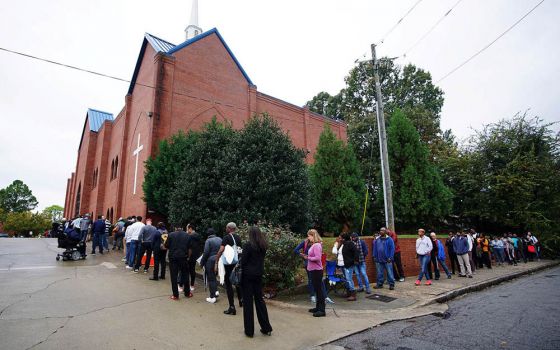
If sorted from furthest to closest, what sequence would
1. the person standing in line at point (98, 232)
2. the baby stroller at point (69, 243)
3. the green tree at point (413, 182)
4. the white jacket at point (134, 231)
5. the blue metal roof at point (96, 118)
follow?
the blue metal roof at point (96, 118), the green tree at point (413, 182), the person standing in line at point (98, 232), the baby stroller at point (69, 243), the white jacket at point (134, 231)

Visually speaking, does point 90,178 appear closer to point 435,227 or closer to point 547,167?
point 435,227

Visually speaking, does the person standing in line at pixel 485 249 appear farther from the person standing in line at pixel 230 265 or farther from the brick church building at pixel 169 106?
the person standing in line at pixel 230 265

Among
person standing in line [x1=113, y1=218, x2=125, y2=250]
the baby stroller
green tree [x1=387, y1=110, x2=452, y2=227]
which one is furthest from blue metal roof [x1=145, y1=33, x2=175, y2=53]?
green tree [x1=387, y1=110, x2=452, y2=227]

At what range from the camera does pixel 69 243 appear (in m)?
12.0

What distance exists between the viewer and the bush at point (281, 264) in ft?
25.7

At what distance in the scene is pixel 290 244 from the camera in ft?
26.7

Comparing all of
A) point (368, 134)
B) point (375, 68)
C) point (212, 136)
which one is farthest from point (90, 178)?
point (375, 68)

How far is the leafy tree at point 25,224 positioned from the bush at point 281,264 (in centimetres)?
7003

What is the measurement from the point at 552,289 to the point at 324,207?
368 inches

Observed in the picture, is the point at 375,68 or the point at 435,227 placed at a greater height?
the point at 375,68

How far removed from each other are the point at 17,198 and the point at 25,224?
98.3 ft

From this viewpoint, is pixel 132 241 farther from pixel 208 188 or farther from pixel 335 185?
pixel 335 185

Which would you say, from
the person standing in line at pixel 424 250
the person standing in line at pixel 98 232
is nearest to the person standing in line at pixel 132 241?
the person standing in line at pixel 98 232

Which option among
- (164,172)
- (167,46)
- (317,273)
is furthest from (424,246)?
(167,46)
